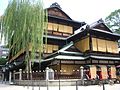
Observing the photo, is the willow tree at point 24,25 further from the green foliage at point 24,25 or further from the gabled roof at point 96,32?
the gabled roof at point 96,32

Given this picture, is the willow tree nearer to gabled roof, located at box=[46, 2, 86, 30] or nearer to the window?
the window

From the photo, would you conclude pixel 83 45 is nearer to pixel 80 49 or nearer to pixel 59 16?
pixel 80 49

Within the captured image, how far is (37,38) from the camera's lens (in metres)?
18.7

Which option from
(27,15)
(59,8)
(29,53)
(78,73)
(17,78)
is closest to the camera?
(27,15)

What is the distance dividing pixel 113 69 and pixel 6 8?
14762mm

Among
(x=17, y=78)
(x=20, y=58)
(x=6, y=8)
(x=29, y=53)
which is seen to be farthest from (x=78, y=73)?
(x=20, y=58)

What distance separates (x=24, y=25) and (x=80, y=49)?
1068cm

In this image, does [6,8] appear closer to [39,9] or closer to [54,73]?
[39,9]

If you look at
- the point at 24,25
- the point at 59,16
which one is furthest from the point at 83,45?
the point at 24,25

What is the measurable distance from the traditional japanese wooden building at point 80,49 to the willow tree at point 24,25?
306 centimetres

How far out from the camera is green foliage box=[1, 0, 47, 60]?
60.3 feet

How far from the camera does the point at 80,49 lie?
26.8m

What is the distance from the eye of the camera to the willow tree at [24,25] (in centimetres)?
1838

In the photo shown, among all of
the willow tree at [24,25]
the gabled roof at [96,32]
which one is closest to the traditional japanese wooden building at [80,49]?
the gabled roof at [96,32]
